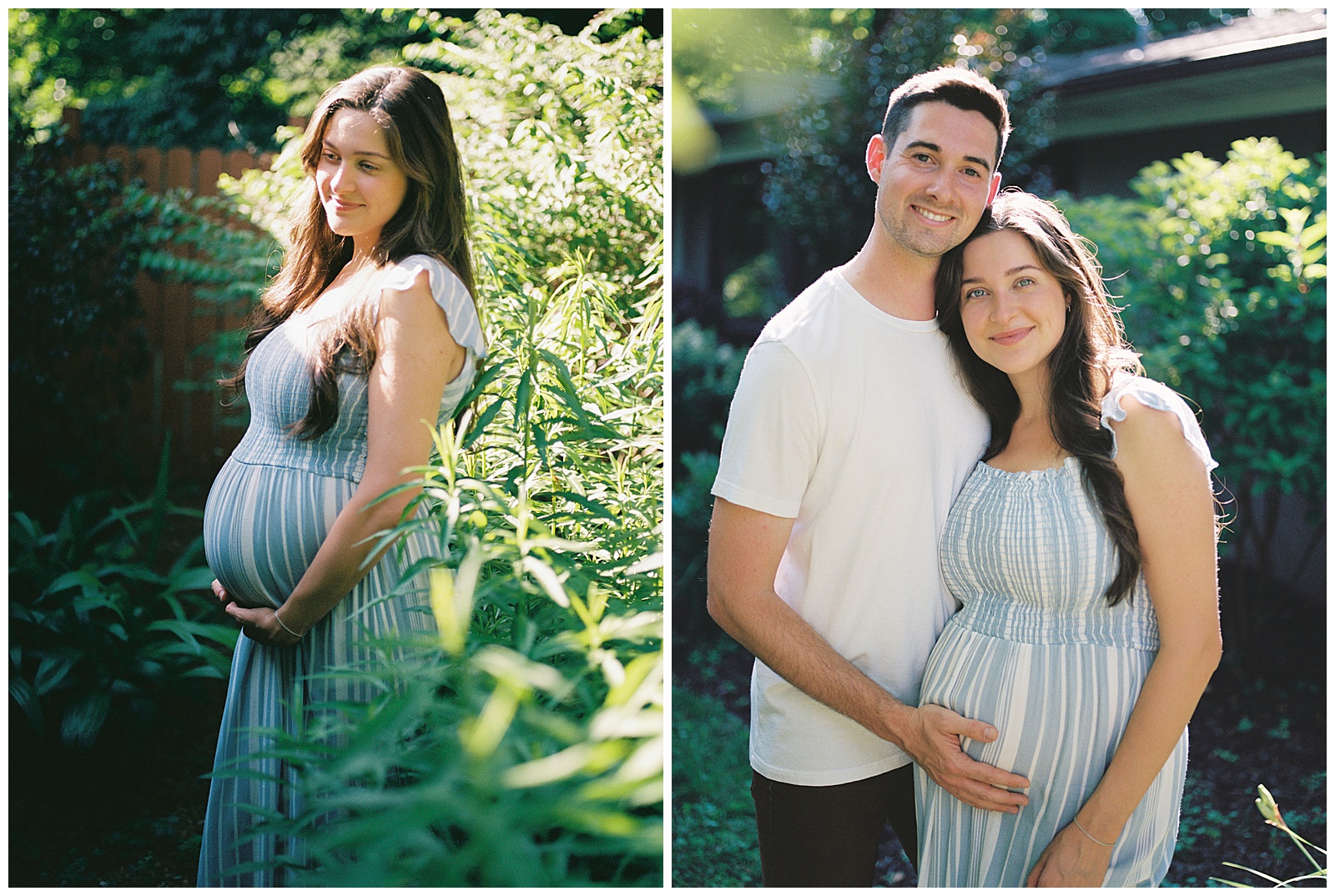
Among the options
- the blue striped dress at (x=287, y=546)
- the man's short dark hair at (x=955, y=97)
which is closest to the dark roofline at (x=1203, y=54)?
the man's short dark hair at (x=955, y=97)

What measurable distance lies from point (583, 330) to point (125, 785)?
6.31 feet

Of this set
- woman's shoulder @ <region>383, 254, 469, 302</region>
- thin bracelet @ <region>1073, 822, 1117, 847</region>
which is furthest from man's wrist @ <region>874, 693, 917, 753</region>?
woman's shoulder @ <region>383, 254, 469, 302</region>

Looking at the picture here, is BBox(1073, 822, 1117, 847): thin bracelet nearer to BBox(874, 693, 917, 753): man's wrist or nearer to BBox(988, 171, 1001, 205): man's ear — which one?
BBox(874, 693, 917, 753): man's wrist

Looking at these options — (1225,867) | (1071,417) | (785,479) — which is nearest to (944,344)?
(1071,417)

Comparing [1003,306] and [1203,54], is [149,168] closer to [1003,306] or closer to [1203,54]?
[1003,306]

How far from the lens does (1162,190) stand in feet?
13.3

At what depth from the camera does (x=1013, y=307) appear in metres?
1.78

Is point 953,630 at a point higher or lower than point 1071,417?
lower

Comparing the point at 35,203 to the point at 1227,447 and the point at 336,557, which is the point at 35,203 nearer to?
the point at 336,557

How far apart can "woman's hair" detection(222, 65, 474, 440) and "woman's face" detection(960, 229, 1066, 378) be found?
95cm

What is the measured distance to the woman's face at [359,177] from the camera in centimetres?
175

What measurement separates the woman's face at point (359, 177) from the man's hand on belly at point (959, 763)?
1343mm

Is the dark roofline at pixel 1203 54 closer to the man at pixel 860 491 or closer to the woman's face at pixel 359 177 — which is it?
the man at pixel 860 491

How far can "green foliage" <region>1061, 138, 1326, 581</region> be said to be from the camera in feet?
11.6
